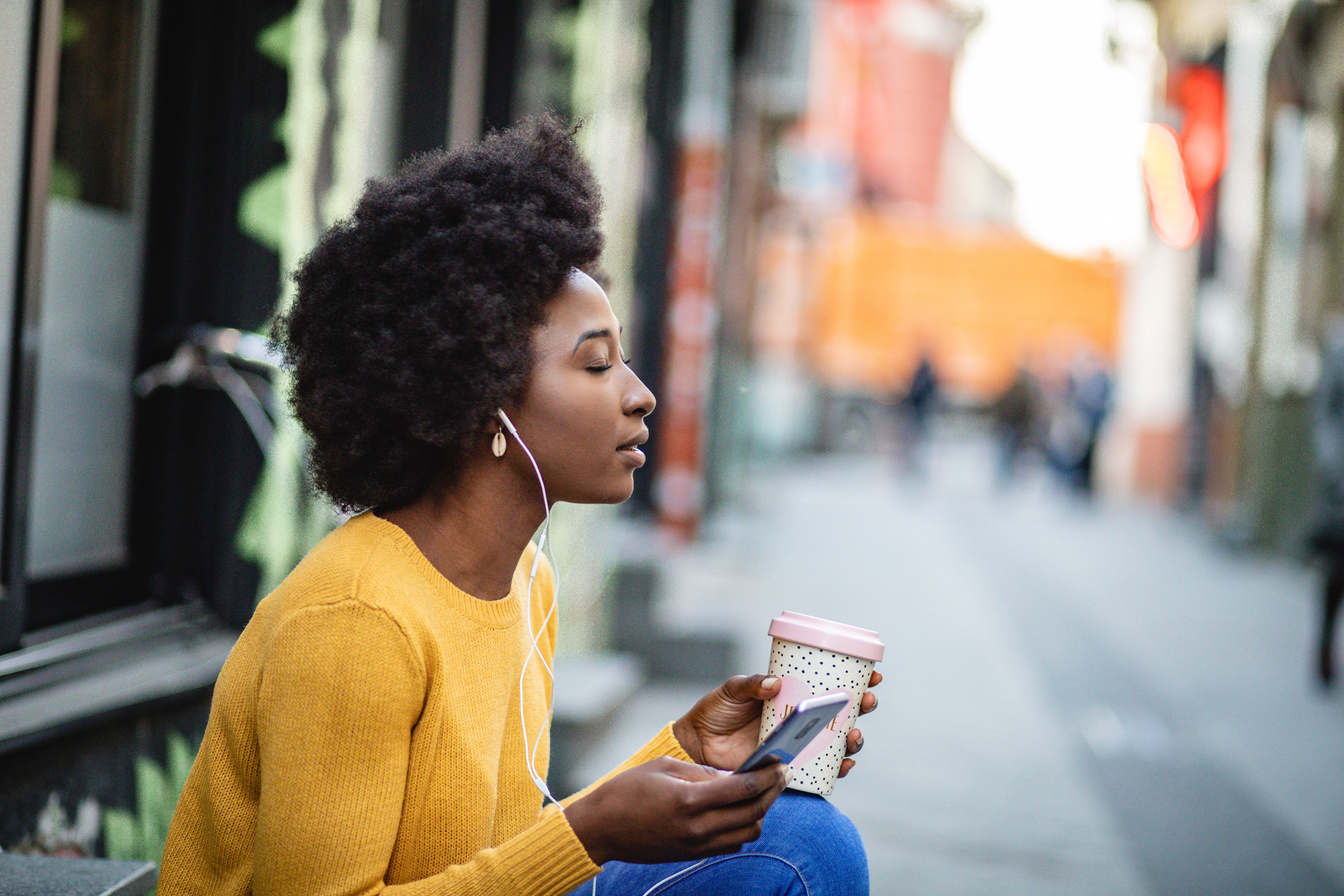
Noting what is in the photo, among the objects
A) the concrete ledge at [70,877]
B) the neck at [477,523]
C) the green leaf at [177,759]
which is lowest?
the green leaf at [177,759]

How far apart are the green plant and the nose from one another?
1498mm

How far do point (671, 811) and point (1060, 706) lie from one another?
494 cm

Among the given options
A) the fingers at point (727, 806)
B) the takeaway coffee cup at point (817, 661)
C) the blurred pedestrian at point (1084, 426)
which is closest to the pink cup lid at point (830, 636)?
the takeaway coffee cup at point (817, 661)

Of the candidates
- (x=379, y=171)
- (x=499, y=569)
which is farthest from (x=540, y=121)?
(x=379, y=171)

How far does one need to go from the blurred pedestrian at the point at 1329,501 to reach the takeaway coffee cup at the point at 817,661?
205 inches

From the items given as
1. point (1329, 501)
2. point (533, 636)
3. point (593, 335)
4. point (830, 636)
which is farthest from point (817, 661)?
point (1329, 501)

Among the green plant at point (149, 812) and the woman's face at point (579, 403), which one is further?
the green plant at point (149, 812)

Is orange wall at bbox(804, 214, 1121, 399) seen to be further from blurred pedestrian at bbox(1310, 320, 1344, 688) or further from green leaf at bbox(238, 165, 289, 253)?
green leaf at bbox(238, 165, 289, 253)

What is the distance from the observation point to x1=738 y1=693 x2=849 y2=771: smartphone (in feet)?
4.55

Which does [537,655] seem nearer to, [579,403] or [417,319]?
[579,403]

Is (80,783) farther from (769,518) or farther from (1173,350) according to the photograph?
(1173,350)

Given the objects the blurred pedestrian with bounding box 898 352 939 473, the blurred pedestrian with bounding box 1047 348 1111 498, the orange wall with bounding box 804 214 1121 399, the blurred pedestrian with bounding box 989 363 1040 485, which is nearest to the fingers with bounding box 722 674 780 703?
the blurred pedestrian with bounding box 1047 348 1111 498

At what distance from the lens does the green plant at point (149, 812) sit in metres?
2.55

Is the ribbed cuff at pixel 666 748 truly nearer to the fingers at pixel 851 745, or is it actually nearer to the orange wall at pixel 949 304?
the fingers at pixel 851 745
